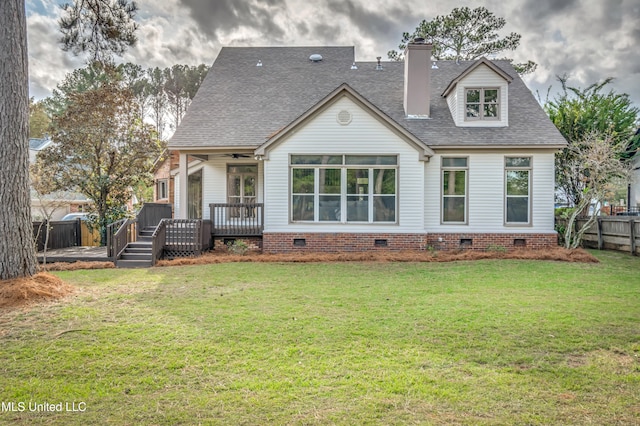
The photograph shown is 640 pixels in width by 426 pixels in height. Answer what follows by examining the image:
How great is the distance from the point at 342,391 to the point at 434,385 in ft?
2.78

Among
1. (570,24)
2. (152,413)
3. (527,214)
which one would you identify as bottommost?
(152,413)

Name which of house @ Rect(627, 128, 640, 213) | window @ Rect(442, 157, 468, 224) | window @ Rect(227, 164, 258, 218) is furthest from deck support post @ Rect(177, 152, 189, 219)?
house @ Rect(627, 128, 640, 213)

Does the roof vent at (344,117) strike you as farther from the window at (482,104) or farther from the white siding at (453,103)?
the window at (482,104)

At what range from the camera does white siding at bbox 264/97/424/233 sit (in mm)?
12406

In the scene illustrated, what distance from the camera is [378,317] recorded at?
18.7 feet

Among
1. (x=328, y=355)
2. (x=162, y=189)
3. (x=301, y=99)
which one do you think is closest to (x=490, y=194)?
(x=301, y=99)

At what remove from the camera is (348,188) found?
1252 centimetres

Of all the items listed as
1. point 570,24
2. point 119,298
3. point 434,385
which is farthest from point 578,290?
point 570,24

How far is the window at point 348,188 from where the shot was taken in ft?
41.0

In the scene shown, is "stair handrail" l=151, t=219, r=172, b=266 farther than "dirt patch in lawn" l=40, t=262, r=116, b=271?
Yes

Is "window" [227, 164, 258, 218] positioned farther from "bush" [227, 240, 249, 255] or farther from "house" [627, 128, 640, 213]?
"house" [627, 128, 640, 213]

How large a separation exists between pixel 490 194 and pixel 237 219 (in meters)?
8.36

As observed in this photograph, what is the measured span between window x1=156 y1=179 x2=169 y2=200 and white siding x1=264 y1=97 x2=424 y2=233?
8.89 metres

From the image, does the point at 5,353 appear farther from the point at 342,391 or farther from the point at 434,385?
the point at 434,385
